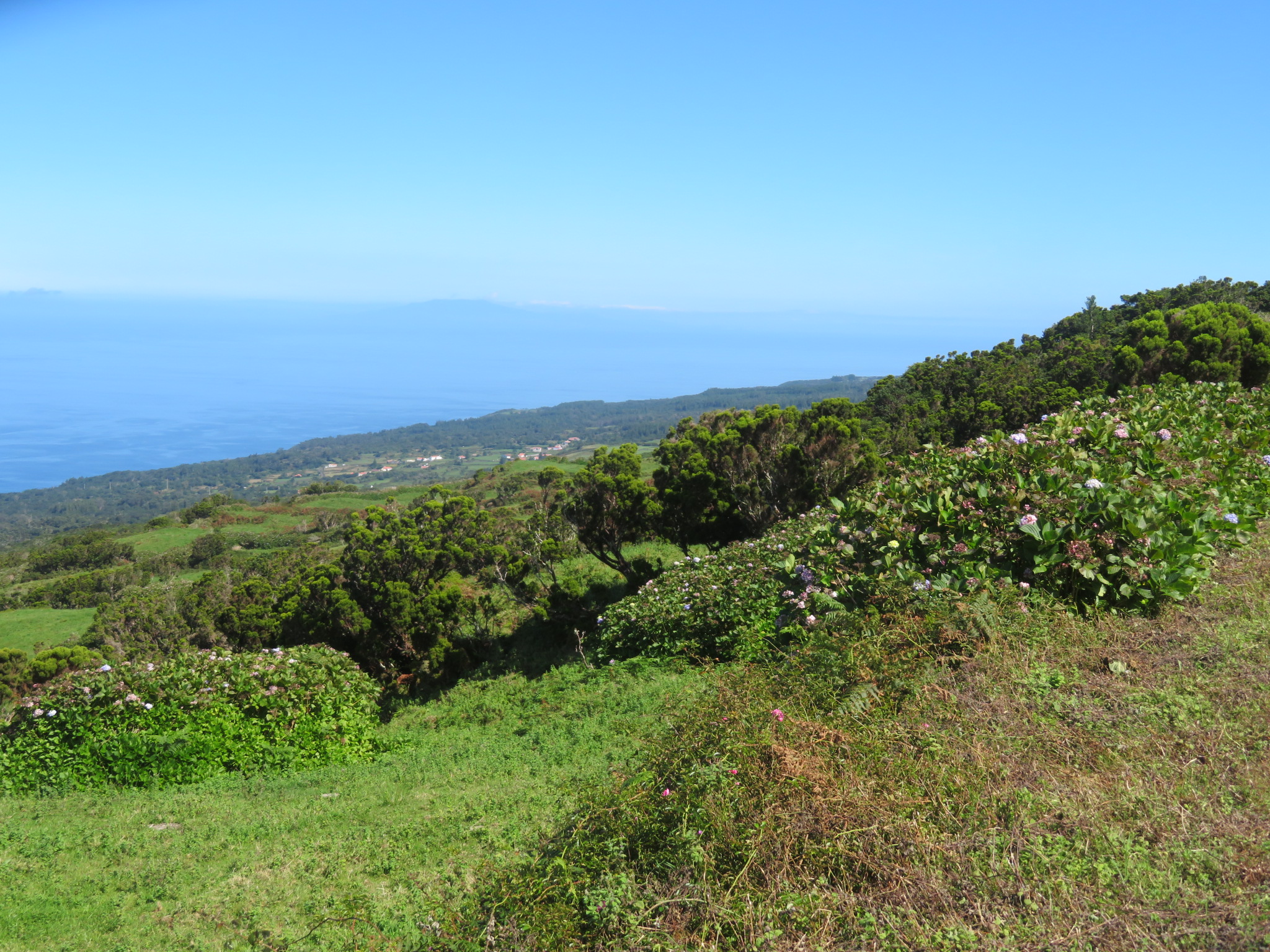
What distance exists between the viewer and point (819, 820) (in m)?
3.00

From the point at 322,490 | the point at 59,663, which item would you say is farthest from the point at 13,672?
the point at 322,490

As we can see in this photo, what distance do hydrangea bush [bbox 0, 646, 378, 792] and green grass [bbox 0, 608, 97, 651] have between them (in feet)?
89.7

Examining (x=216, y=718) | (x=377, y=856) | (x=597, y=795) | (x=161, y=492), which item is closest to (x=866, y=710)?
(x=597, y=795)

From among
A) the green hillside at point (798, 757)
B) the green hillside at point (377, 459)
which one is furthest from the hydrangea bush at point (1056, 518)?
the green hillside at point (377, 459)

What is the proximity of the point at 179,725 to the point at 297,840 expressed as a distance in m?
3.19

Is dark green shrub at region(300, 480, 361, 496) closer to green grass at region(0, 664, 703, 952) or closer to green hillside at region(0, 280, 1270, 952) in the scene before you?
green hillside at region(0, 280, 1270, 952)

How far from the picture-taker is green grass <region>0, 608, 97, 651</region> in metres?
30.0

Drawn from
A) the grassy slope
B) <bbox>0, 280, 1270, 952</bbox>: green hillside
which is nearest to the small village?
<bbox>0, 280, 1270, 952</bbox>: green hillside

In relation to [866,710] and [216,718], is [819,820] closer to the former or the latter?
[866,710]

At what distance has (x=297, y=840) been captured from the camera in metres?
5.32

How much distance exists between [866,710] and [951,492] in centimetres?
215

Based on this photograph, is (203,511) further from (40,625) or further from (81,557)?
(40,625)

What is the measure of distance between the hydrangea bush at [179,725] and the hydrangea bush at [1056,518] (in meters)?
4.91

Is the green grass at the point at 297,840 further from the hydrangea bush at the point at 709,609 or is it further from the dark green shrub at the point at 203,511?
the dark green shrub at the point at 203,511
